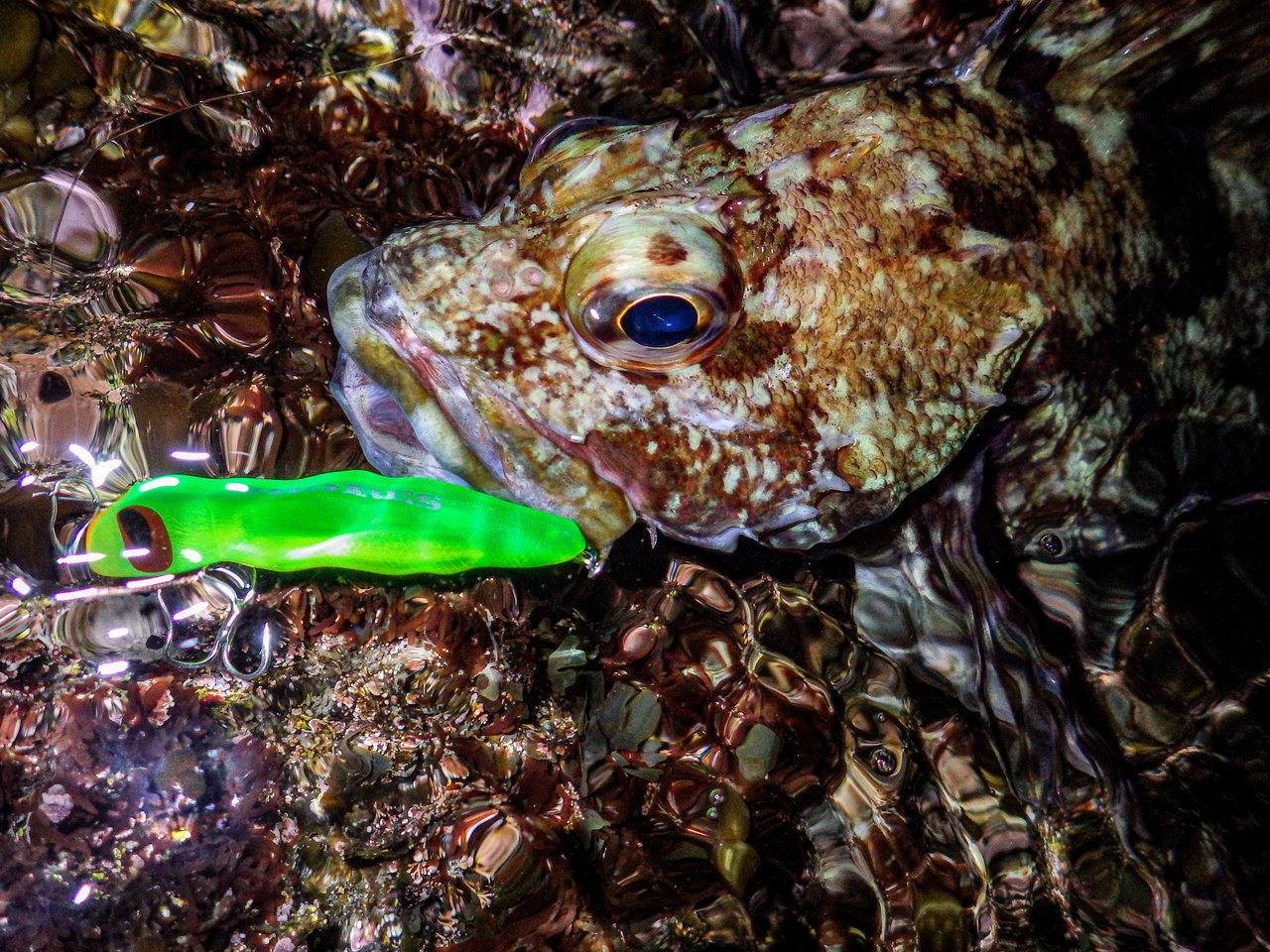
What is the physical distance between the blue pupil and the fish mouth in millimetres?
346

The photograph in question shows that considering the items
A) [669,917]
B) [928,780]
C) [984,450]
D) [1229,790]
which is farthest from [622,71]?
[1229,790]

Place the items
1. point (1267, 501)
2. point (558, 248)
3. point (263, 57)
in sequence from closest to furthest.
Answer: point (558, 248) < point (263, 57) < point (1267, 501)

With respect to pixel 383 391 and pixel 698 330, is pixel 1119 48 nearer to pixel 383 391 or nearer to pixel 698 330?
pixel 698 330

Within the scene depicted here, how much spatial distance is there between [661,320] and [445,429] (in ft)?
2.09

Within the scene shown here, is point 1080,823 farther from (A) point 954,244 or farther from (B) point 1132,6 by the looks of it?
(B) point 1132,6

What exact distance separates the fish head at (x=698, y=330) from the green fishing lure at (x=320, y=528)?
98 millimetres

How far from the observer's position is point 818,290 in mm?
1946

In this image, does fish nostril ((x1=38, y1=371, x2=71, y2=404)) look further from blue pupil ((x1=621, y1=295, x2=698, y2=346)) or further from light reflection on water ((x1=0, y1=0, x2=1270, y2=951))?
blue pupil ((x1=621, y1=295, x2=698, y2=346))

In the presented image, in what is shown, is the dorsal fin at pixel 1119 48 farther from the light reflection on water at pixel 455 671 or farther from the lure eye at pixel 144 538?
the lure eye at pixel 144 538

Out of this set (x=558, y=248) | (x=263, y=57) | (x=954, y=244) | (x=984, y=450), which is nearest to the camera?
(x=558, y=248)

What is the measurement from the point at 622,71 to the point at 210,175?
1470mm

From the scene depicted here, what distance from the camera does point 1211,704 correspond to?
244 cm

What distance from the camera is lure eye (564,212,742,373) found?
69.4 inches

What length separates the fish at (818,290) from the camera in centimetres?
191
